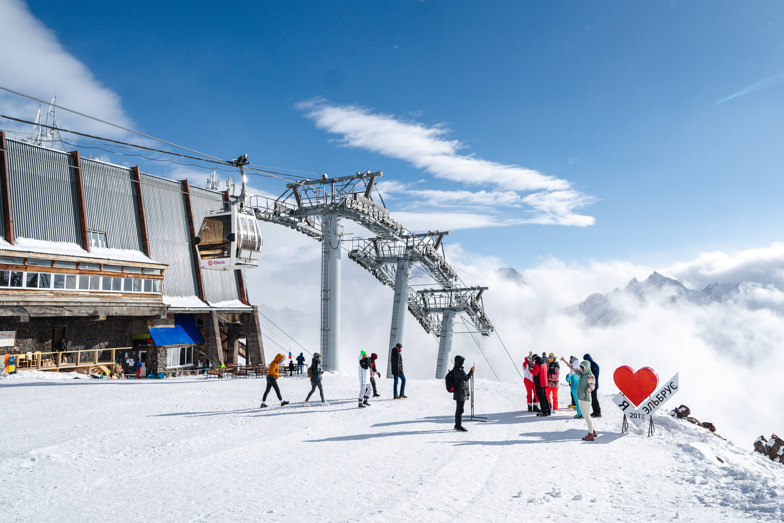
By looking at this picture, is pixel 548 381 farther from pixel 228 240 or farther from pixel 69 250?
pixel 69 250

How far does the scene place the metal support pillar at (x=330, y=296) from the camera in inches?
899

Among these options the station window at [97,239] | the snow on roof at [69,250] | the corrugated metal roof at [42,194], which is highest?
the corrugated metal roof at [42,194]

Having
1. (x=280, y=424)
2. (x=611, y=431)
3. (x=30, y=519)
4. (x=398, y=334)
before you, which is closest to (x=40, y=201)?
(x=398, y=334)

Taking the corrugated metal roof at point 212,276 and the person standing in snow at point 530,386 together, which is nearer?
the person standing in snow at point 530,386

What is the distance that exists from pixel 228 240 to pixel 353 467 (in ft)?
35.1

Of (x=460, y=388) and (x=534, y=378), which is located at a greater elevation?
(x=460, y=388)

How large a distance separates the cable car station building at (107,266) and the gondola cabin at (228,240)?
13794 millimetres

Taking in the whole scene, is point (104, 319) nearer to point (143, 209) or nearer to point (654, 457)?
point (143, 209)

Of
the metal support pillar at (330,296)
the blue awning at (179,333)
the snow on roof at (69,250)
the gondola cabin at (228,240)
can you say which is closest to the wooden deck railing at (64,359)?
the blue awning at (179,333)

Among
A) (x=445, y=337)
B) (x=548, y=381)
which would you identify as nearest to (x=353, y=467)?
(x=548, y=381)

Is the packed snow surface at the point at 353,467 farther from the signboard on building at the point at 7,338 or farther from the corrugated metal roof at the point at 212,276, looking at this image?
the corrugated metal roof at the point at 212,276

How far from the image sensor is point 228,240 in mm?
16547

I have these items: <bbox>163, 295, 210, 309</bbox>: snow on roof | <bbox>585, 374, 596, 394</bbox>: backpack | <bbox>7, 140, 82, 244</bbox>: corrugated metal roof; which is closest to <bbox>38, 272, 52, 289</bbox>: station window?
<bbox>7, 140, 82, 244</bbox>: corrugated metal roof

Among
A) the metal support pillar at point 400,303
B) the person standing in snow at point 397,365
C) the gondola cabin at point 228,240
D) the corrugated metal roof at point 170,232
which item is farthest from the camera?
the corrugated metal roof at point 170,232
